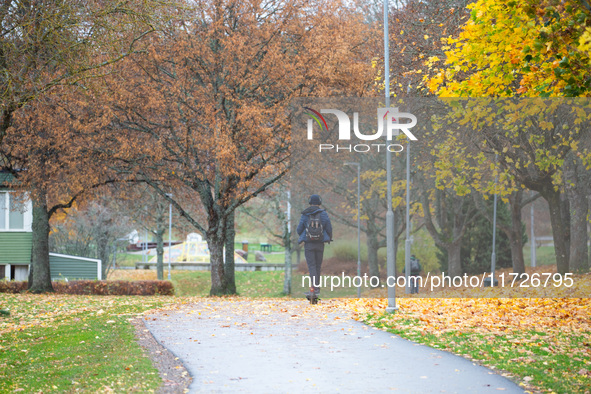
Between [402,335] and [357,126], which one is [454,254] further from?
[402,335]

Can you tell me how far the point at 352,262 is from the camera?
25.4m

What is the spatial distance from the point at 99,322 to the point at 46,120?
1079cm

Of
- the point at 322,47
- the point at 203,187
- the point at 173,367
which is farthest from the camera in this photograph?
the point at 203,187

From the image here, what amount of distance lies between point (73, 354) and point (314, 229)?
7.13 metres

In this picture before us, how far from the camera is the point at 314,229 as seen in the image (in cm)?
1582

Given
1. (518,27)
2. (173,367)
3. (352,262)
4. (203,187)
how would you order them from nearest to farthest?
1. (173,367)
2. (518,27)
3. (203,187)
4. (352,262)

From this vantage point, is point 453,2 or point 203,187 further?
point 203,187

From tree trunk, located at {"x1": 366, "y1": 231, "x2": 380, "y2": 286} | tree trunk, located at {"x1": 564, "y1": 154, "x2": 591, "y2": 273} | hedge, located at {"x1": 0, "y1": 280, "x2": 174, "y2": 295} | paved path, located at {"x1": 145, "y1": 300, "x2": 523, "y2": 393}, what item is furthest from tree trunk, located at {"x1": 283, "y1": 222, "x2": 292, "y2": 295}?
paved path, located at {"x1": 145, "y1": 300, "x2": 523, "y2": 393}

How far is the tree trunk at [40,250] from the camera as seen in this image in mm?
25828

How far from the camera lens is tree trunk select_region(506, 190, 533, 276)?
77.0 ft

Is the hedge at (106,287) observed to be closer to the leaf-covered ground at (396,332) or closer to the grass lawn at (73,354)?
the leaf-covered ground at (396,332)

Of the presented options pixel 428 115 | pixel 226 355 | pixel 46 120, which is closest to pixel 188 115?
pixel 46 120

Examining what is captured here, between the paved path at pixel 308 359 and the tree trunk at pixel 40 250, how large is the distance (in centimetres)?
1369

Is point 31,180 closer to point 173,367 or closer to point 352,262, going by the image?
point 352,262
